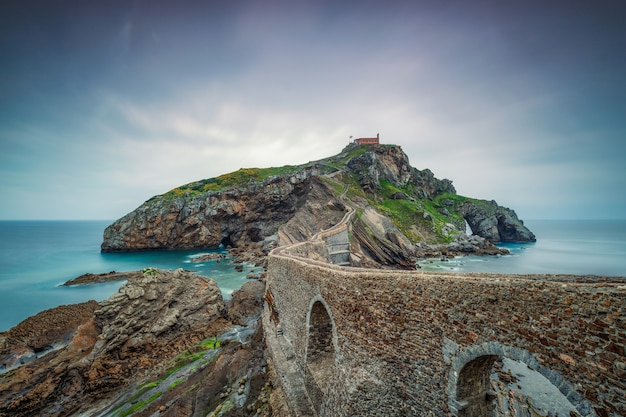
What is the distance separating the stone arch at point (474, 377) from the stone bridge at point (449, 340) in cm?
2

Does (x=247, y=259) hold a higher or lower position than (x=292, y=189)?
lower

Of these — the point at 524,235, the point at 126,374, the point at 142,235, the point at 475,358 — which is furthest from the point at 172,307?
the point at 524,235

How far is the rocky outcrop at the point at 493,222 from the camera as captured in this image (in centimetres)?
7800

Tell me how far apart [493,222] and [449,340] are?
87.1m

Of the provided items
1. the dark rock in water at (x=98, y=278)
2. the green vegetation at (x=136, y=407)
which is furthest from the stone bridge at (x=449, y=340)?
the dark rock in water at (x=98, y=278)

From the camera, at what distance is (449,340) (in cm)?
627

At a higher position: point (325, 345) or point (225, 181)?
point (225, 181)

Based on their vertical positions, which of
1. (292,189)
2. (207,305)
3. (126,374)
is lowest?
(126,374)

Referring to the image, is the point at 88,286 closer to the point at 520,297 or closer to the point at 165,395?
the point at 165,395

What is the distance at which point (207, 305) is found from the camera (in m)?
23.1

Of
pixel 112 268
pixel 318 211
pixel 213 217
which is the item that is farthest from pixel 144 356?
pixel 213 217

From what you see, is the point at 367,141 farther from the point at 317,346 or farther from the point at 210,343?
the point at 317,346

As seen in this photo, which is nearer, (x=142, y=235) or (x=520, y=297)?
(x=520, y=297)

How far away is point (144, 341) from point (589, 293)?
22.5 m
